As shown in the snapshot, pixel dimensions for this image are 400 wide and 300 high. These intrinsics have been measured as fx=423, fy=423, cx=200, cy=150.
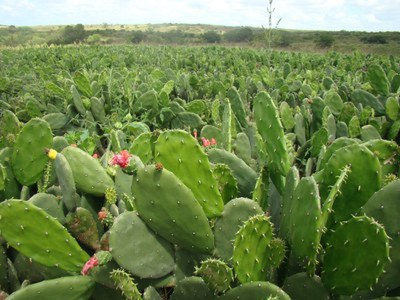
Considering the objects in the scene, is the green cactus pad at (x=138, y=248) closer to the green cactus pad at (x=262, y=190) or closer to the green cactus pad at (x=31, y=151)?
the green cactus pad at (x=262, y=190)

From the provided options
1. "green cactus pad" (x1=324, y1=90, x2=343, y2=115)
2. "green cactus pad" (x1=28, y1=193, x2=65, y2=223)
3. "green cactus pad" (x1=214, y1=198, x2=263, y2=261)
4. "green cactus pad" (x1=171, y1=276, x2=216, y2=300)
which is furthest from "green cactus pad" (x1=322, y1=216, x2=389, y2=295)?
"green cactus pad" (x1=324, y1=90, x2=343, y2=115)

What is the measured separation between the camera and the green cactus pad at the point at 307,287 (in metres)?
1.35

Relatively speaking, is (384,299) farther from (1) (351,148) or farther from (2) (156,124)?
(2) (156,124)

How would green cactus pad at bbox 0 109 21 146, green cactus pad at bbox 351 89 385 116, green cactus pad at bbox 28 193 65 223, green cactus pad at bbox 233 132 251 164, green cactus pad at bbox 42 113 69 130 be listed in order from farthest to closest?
green cactus pad at bbox 42 113 69 130 → green cactus pad at bbox 351 89 385 116 → green cactus pad at bbox 0 109 21 146 → green cactus pad at bbox 233 132 251 164 → green cactus pad at bbox 28 193 65 223

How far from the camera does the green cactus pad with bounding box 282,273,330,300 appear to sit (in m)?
1.35

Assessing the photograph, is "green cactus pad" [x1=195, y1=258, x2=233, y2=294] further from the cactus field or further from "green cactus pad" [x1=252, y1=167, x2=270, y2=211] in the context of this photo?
"green cactus pad" [x1=252, y1=167, x2=270, y2=211]

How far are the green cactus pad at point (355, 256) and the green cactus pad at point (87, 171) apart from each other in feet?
3.15

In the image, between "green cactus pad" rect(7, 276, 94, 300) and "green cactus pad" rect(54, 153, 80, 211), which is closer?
"green cactus pad" rect(7, 276, 94, 300)

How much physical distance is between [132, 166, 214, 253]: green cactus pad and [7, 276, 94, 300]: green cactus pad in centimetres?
31

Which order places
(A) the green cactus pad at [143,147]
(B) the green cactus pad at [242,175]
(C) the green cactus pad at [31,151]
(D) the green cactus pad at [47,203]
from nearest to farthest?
(D) the green cactus pad at [47,203] < (B) the green cactus pad at [242,175] < (C) the green cactus pad at [31,151] < (A) the green cactus pad at [143,147]

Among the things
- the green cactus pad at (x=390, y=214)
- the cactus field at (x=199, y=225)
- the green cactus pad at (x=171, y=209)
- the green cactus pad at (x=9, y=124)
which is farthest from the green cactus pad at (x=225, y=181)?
the green cactus pad at (x=9, y=124)

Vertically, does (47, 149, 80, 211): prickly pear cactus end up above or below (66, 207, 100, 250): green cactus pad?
above

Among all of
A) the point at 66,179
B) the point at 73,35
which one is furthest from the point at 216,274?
the point at 73,35

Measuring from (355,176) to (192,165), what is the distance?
21.6 inches
